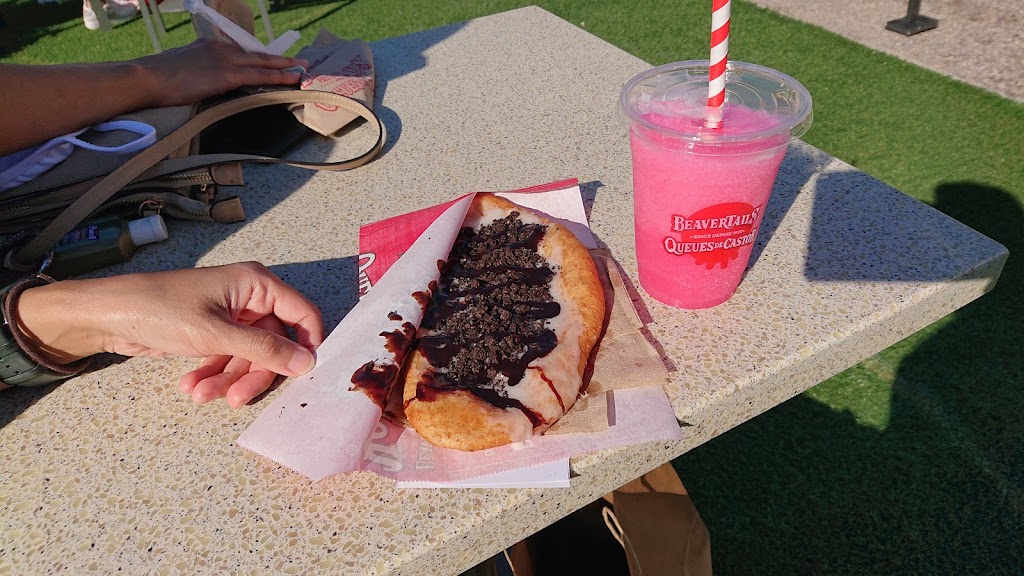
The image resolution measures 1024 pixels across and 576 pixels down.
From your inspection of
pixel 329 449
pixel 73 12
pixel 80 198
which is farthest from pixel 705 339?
pixel 73 12

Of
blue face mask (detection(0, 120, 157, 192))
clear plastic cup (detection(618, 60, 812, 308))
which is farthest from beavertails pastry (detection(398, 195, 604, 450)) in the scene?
blue face mask (detection(0, 120, 157, 192))

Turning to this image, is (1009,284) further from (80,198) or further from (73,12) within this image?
(73,12)

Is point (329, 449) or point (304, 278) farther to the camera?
point (304, 278)

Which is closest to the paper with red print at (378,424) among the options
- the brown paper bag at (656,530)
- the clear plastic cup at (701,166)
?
the clear plastic cup at (701,166)

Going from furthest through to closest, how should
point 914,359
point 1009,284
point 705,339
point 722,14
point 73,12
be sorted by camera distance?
point 73,12, point 1009,284, point 914,359, point 705,339, point 722,14

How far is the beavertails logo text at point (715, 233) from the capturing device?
98 cm

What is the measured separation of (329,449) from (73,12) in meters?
7.68

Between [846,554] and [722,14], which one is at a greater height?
[722,14]

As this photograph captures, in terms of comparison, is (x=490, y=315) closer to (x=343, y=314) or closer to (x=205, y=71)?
(x=343, y=314)

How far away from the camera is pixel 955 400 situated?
203 cm

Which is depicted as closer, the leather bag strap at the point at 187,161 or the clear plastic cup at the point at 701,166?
the clear plastic cup at the point at 701,166

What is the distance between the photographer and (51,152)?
1.44 metres

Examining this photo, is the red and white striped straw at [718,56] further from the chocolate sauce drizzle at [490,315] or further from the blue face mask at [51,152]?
the blue face mask at [51,152]

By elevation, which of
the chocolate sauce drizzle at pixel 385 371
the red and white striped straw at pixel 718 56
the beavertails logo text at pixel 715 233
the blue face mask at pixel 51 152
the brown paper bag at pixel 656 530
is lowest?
the brown paper bag at pixel 656 530
